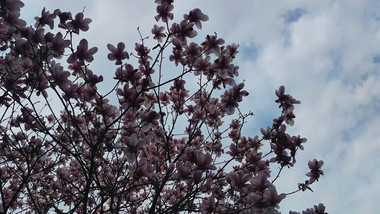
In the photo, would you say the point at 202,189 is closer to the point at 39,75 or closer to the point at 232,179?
the point at 232,179

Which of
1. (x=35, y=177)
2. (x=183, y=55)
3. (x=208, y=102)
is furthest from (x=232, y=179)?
(x=35, y=177)

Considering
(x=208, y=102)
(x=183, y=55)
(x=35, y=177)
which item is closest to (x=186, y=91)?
(x=208, y=102)

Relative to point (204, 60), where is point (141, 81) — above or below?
below

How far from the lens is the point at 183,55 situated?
3666 millimetres

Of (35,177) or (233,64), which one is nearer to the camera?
(233,64)

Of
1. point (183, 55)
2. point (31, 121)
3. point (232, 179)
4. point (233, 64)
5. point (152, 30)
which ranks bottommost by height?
point (232, 179)

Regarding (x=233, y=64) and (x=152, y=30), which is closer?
(x=233, y=64)

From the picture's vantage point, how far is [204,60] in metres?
3.60

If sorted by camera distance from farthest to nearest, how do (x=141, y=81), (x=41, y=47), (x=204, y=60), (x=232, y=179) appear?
(x=204, y=60), (x=141, y=81), (x=41, y=47), (x=232, y=179)

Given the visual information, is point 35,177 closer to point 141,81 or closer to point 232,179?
point 141,81

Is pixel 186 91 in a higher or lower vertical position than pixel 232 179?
higher

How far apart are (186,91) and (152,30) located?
0.94 metres

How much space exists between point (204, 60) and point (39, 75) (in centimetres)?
169

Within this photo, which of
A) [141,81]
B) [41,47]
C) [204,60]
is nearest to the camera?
[41,47]
